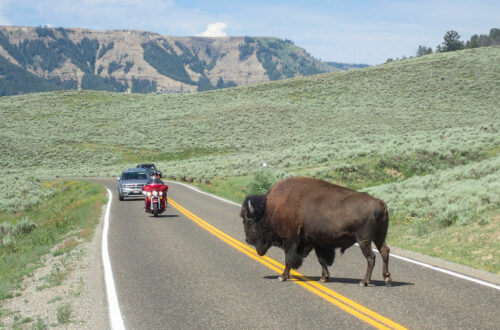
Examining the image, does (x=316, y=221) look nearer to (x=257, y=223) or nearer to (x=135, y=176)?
(x=257, y=223)

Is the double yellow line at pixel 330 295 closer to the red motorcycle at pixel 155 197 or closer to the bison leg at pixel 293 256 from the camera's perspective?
the bison leg at pixel 293 256

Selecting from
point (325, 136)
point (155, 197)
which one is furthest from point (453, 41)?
point (155, 197)

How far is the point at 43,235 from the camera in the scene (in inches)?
765

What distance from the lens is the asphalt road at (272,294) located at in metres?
7.27

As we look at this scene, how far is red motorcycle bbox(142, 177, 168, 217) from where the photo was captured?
69.1 feet

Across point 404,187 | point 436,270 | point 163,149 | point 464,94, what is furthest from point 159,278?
point 464,94

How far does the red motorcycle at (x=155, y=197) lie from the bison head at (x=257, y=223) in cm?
1163

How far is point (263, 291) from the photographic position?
9031 millimetres

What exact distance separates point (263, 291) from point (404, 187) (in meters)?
15.7

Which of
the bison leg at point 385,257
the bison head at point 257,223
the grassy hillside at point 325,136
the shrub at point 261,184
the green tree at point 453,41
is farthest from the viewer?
the green tree at point 453,41

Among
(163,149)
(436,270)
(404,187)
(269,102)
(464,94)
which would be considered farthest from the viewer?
(269,102)

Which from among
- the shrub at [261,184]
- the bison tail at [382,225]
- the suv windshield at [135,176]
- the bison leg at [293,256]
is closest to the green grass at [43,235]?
the suv windshield at [135,176]

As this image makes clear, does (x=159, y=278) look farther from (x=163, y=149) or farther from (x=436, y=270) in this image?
(x=163, y=149)

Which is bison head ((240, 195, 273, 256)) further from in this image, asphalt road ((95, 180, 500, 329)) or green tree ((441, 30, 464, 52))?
green tree ((441, 30, 464, 52))
